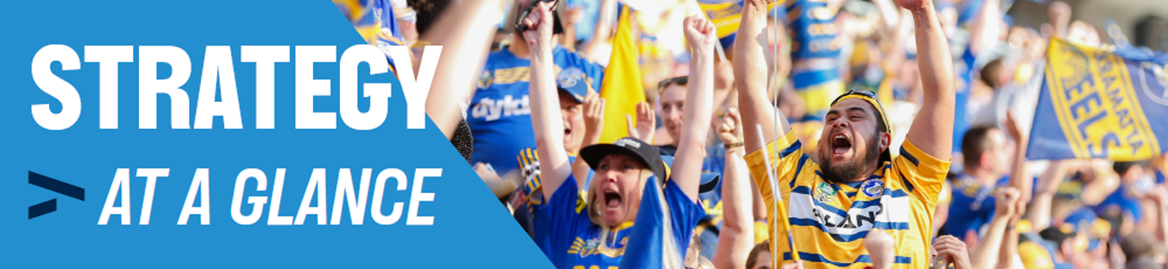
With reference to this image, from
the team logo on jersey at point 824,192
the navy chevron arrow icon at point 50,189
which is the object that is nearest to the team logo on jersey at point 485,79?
the team logo on jersey at point 824,192

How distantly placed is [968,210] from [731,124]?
105 cm

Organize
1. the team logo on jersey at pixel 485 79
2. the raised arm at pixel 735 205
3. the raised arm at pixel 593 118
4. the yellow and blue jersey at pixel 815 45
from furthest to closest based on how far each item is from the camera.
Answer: the team logo on jersey at pixel 485 79, the raised arm at pixel 593 118, the yellow and blue jersey at pixel 815 45, the raised arm at pixel 735 205

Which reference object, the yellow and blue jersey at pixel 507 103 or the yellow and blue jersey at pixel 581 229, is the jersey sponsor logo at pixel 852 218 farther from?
the yellow and blue jersey at pixel 507 103

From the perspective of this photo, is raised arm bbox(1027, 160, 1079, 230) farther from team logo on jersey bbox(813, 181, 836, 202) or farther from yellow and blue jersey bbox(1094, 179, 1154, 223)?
team logo on jersey bbox(813, 181, 836, 202)

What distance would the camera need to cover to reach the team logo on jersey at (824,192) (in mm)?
3373

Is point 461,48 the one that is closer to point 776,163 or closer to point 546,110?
point 546,110

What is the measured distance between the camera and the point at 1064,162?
14.5 feet

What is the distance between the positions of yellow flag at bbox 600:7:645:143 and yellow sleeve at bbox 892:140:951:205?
1163mm

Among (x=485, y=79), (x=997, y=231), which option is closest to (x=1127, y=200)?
(x=997, y=231)

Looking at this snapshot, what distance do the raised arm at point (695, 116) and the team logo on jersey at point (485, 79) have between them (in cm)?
83

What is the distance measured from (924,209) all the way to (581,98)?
4.67ft

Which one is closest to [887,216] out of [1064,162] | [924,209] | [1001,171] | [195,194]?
[924,209]

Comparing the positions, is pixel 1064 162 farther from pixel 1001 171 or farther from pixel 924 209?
pixel 924 209

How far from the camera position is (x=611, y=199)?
13.0 feet
